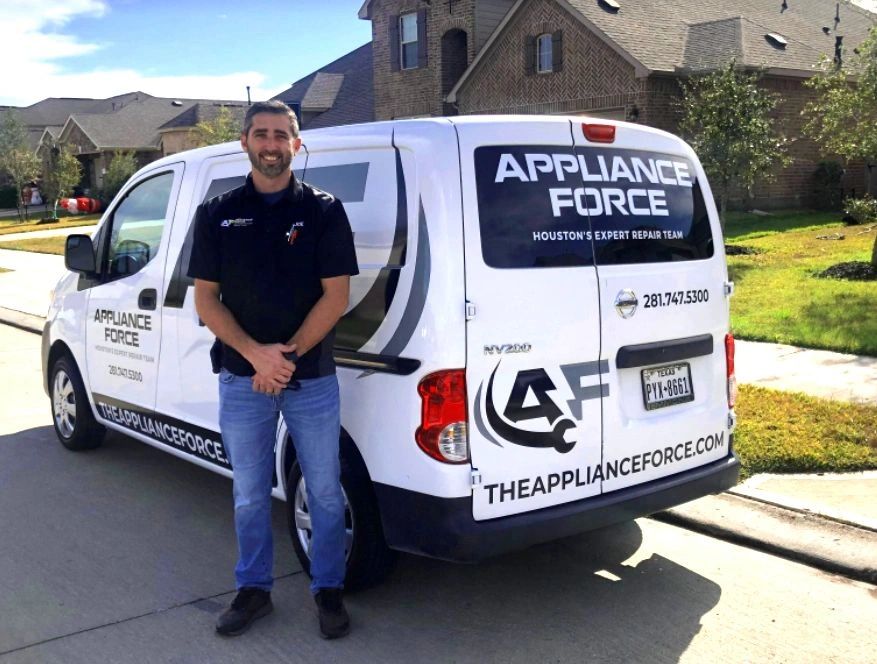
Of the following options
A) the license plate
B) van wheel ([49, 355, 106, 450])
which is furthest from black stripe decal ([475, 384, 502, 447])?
van wheel ([49, 355, 106, 450])

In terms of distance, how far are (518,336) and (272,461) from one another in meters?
1.16

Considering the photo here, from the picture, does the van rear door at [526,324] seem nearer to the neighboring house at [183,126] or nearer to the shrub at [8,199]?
the neighboring house at [183,126]

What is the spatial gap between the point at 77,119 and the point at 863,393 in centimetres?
5675

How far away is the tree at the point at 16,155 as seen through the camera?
47.9m

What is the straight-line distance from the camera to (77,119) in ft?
184

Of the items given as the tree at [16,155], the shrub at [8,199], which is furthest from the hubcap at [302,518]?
the shrub at [8,199]

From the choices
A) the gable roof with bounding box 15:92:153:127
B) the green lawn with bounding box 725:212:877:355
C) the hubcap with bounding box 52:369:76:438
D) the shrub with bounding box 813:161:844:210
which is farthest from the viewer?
the gable roof with bounding box 15:92:153:127

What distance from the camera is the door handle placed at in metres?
5.19

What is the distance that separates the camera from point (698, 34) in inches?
965

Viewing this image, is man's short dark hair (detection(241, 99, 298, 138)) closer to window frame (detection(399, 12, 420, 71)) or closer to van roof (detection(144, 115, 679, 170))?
van roof (detection(144, 115, 679, 170))

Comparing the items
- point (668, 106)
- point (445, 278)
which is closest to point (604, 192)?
point (445, 278)

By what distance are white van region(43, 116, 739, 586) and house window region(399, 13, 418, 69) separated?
26714 millimetres

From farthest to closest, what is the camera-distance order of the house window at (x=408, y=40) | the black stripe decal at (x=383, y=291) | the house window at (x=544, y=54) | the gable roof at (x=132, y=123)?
the gable roof at (x=132, y=123), the house window at (x=408, y=40), the house window at (x=544, y=54), the black stripe decal at (x=383, y=291)

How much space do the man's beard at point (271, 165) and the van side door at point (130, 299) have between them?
182 centimetres
